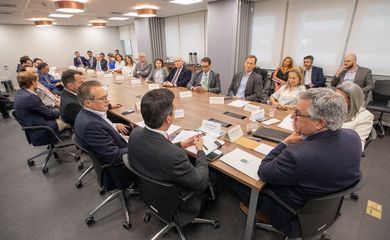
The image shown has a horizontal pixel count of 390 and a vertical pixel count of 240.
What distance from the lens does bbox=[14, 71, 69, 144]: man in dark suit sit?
2.43 meters

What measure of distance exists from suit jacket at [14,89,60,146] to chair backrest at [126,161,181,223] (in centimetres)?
198

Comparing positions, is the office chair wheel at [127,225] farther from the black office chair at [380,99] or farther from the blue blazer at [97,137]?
the black office chair at [380,99]

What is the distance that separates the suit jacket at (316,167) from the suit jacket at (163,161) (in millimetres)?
Answer: 441

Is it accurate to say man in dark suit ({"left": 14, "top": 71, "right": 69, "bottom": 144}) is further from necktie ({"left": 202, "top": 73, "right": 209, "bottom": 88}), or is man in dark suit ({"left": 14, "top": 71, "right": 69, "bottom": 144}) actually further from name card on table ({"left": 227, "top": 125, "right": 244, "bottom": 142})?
necktie ({"left": 202, "top": 73, "right": 209, "bottom": 88})

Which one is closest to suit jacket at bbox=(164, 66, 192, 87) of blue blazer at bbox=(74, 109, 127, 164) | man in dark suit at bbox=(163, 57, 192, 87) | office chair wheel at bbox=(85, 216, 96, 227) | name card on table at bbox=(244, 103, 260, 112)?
man in dark suit at bbox=(163, 57, 192, 87)

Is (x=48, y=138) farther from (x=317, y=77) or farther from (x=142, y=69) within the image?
(x=317, y=77)

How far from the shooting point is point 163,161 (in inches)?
44.9

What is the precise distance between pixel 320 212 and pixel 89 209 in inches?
83.2

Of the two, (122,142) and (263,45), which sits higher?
(263,45)

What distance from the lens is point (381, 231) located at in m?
1.74

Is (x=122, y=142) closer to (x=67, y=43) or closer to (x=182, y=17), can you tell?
(x=182, y=17)

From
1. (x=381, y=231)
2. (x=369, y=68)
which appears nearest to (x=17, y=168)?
(x=381, y=231)

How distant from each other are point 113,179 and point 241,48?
15.6ft

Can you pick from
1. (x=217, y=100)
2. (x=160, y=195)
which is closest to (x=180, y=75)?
(x=217, y=100)
